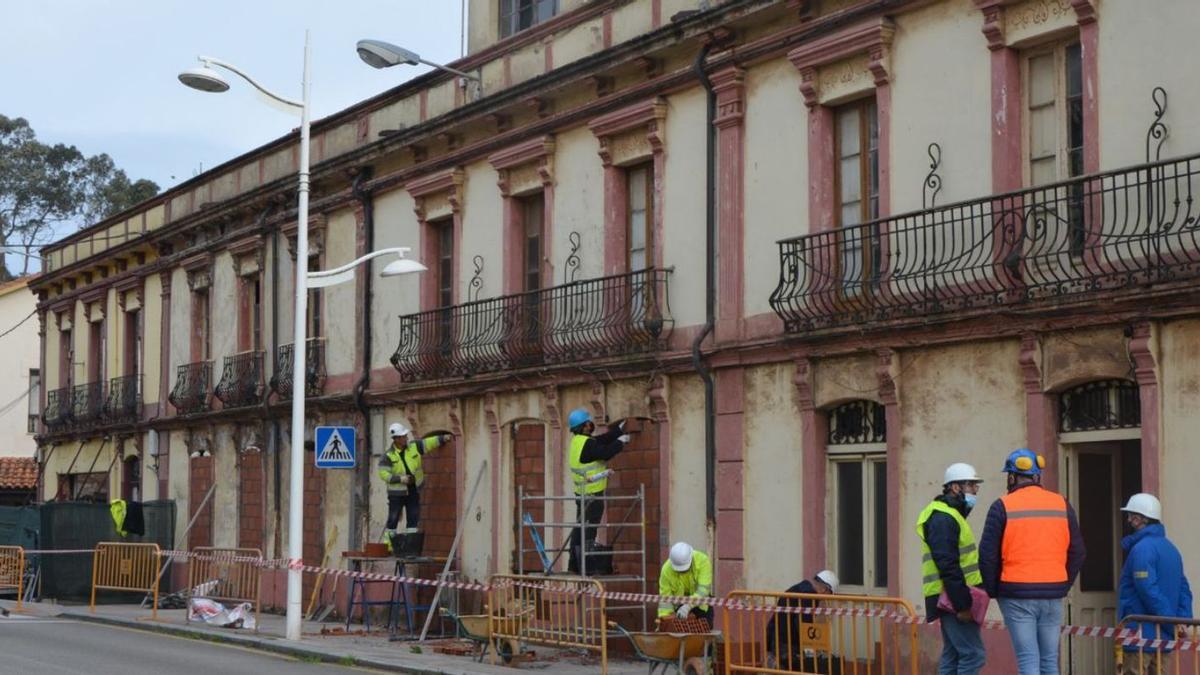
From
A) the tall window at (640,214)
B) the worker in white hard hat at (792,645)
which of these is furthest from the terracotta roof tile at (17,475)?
the worker in white hard hat at (792,645)

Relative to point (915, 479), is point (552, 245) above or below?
above

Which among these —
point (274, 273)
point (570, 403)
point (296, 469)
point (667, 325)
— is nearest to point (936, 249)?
point (667, 325)

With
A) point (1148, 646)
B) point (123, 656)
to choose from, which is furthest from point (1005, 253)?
point (123, 656)

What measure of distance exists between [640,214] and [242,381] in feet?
37.4

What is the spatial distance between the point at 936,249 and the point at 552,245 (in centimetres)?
709

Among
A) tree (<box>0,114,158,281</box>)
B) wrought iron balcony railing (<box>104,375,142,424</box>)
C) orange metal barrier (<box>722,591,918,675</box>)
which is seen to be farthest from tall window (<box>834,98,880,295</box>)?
tree (<box>0,114,158,281</box>)

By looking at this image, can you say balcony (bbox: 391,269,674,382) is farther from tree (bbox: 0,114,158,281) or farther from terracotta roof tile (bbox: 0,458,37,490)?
tree (bbox: 0,114,158,281)

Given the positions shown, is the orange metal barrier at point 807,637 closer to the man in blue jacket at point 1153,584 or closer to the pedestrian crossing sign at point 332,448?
the man in blue jacket at point 1153,584

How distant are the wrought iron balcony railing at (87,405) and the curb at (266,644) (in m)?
11.3

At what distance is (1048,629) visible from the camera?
492 inches

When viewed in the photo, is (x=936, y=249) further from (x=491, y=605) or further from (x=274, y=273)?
(x=274, y=273)

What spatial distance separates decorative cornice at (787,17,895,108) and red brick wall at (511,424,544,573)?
6238 mm

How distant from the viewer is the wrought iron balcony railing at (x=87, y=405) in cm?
3734

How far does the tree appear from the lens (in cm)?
7962
